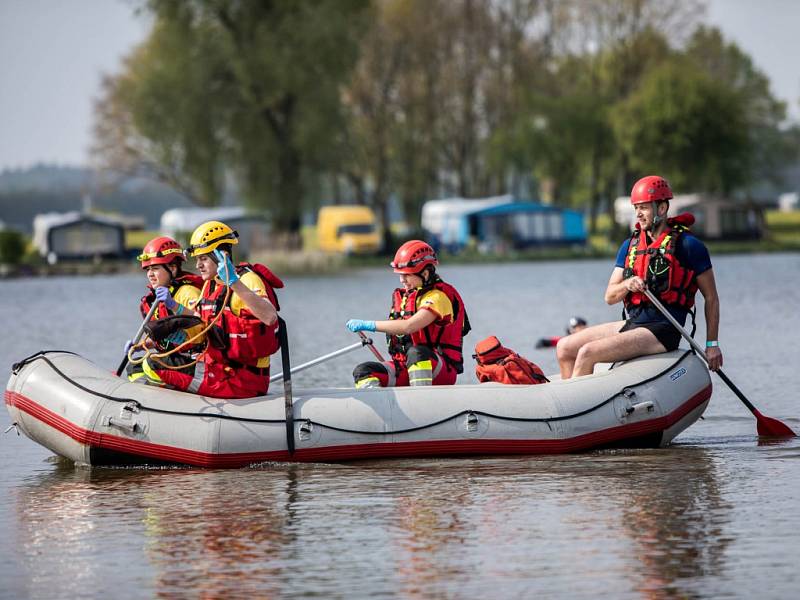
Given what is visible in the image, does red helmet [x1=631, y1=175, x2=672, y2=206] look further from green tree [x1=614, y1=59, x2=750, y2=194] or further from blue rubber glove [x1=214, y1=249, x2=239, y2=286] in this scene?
green tree [x1=614, y1=59, x2=750, y2=194]

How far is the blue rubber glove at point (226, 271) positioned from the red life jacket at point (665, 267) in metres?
2.91

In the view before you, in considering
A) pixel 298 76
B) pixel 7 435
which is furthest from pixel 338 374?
pixel 298 76

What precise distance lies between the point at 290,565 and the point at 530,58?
2621 inches

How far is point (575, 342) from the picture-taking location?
11094 millimetres

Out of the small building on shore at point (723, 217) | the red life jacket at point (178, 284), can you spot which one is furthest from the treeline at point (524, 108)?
the red life jacket at point (178, 284)

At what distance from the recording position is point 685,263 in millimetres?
10719

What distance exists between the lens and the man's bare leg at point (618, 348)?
10852mm

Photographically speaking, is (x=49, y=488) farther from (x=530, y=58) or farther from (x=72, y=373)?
(x=530, y=58)

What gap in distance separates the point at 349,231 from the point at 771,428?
50.7 meters

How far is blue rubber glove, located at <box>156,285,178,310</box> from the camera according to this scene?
10.8m

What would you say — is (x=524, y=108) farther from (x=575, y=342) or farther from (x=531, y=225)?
(x=575, y=342)

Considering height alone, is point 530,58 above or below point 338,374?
above

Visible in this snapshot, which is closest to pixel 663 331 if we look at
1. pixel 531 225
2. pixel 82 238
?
pixel 531 225

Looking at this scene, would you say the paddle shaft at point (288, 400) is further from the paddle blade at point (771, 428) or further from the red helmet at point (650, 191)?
the paddle blade at point (771, 428)
